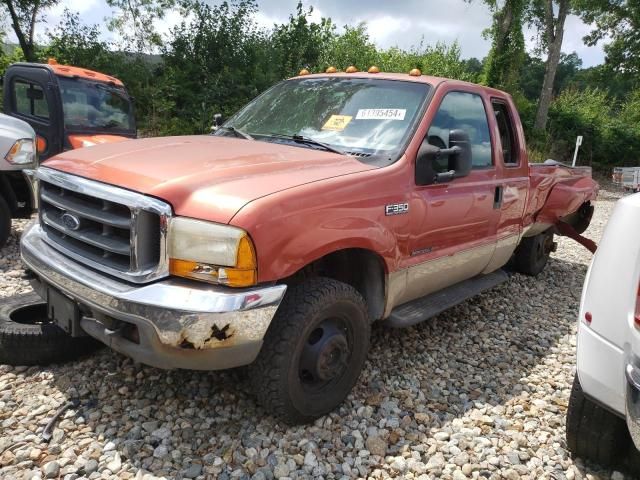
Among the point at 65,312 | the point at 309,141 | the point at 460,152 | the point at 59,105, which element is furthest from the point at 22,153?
the point at 460,152

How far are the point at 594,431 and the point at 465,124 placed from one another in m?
2.26

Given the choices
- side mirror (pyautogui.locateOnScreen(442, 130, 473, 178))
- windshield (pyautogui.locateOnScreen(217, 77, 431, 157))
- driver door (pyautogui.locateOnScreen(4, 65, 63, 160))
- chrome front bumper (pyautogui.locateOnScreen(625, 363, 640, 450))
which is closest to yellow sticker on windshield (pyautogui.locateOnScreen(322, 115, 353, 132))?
windshield (pyautogui.locateOnScreen(217, 77, 431, 157))

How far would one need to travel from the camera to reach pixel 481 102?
407 cm

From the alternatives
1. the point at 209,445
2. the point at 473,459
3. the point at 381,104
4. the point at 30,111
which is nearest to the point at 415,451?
the point at 473,459

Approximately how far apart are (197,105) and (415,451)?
1341cm

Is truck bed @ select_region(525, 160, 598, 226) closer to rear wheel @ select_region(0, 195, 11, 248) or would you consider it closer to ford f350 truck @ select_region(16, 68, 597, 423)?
ford f350 truck @ select_region(16, 68, 597, 423)

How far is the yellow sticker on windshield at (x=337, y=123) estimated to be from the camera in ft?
11.0

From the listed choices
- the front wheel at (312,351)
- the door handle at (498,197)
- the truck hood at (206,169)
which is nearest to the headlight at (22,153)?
the truck hood at (206,169)

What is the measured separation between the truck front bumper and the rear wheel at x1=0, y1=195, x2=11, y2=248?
131 inches

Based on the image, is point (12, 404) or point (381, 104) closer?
Answer: point (12, 404)

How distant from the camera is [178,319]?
7.04 feet

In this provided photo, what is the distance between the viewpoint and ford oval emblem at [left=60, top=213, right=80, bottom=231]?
2.62 meters

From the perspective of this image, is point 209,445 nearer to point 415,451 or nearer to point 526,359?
point 415,451

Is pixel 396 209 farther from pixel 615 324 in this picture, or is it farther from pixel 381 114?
pixel 615 324
